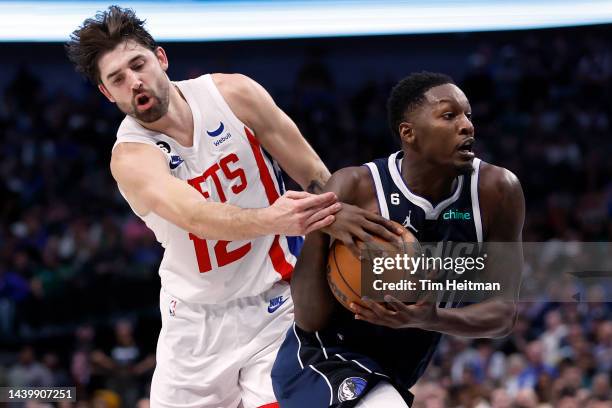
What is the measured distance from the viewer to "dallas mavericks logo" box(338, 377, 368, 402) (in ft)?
9.91

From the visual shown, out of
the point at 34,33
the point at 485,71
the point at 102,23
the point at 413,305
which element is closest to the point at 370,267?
the point at 413,305

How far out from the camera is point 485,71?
39.0 ft

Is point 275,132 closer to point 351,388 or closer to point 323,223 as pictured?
point 323,223

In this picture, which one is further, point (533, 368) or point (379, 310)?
point (533, 368)

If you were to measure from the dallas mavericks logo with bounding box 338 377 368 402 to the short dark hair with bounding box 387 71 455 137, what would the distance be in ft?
2.94

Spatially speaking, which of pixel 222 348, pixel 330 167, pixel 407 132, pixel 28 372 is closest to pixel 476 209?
pixel 407 132

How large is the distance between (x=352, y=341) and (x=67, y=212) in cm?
856

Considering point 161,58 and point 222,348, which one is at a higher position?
point 161,58

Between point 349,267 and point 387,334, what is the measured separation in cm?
38

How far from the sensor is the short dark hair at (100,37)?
3.73m

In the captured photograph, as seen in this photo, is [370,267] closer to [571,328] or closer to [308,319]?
[308,319]

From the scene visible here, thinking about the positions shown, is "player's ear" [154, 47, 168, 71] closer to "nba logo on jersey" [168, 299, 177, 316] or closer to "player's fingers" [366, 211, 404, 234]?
"nba logo on jersey" [168, 299, 177, 316]

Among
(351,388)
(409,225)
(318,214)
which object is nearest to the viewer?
(318,214)

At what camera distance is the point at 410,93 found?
3.22 metres
